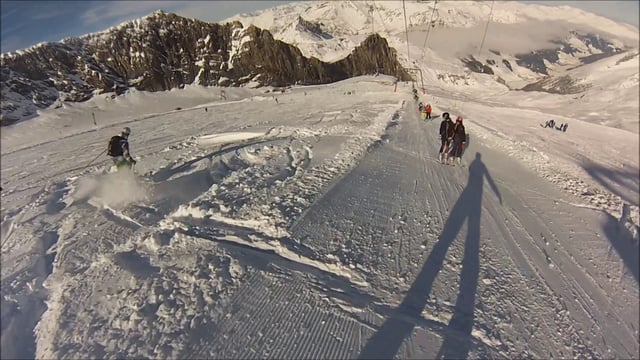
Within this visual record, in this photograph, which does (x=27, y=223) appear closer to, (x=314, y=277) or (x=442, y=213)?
(x=314, y=277)

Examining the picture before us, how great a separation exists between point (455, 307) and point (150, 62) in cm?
8304

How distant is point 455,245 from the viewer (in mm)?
6902

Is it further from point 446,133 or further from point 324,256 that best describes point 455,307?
point 446,133

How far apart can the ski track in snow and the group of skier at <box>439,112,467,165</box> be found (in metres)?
0.80

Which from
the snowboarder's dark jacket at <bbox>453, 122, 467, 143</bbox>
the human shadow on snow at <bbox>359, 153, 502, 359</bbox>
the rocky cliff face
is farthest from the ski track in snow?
the rocky cliff face

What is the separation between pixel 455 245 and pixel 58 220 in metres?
9.14

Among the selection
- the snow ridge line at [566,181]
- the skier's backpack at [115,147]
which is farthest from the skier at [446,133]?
the skier's backpack at [115,147]

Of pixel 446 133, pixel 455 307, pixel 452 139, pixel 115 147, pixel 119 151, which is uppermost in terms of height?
pixel 446 133

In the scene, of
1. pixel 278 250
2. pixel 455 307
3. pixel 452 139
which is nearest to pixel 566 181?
pixel 452 139

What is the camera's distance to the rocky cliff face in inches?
2277

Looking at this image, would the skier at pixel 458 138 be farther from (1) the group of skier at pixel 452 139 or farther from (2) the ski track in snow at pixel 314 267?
(2) the ski track in snow at pixel 314 267

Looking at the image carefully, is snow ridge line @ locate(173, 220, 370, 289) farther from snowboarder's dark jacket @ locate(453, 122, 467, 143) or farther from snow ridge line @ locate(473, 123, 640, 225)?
snow ridge line @ locate(473, 123, 640, 225)

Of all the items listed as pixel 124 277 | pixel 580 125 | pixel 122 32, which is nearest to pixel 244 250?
pixel 124 277

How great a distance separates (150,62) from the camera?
74375mm
